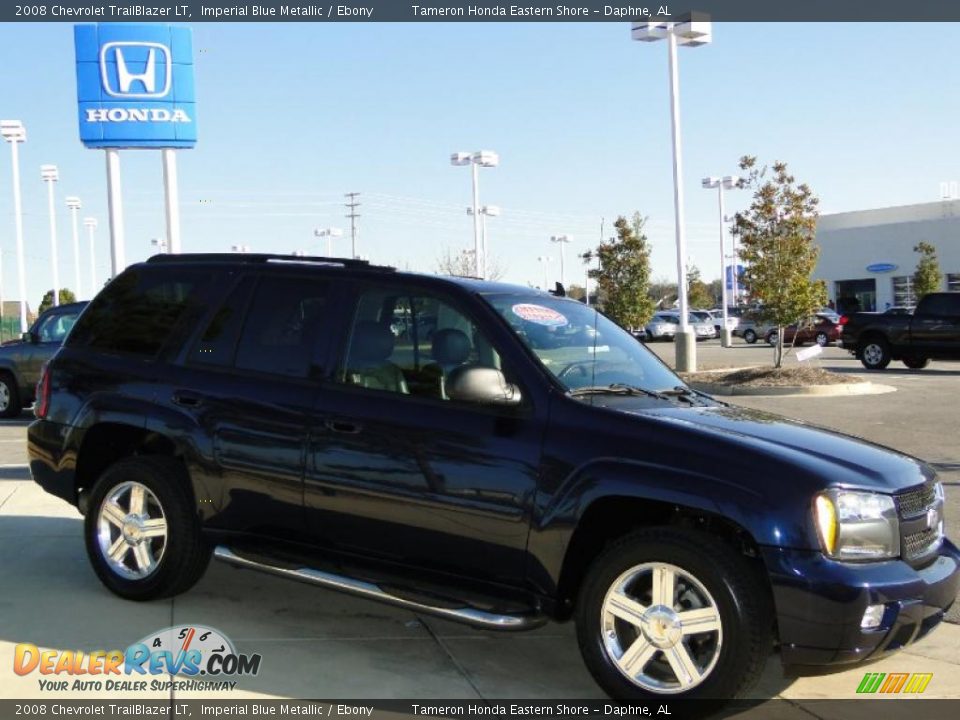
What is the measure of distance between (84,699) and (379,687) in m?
1.24

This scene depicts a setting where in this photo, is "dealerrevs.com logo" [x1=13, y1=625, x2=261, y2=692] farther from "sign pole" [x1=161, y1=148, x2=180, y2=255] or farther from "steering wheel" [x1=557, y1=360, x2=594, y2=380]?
"sign pole" [x1=161, y1=148, x2=180, y2=255]

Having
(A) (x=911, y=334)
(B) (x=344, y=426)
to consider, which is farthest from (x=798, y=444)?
(A) (x=911, y=334)

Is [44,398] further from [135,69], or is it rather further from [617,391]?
[135,69]

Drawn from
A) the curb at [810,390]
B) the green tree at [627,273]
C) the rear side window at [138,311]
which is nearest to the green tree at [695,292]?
the green tree at [627,273]

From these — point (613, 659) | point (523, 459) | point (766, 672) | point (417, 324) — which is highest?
point (417, 324)

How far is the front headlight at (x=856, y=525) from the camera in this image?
4039 mm

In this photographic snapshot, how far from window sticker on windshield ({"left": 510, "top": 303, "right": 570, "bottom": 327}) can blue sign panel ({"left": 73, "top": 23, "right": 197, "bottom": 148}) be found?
1375 centimetres

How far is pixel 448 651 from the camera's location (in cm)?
519

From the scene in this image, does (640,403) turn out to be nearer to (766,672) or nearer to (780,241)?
(766,672)

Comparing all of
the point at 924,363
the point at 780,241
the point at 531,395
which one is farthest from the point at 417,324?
the point at 924,363

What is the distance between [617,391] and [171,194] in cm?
1490

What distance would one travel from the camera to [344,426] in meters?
5.04

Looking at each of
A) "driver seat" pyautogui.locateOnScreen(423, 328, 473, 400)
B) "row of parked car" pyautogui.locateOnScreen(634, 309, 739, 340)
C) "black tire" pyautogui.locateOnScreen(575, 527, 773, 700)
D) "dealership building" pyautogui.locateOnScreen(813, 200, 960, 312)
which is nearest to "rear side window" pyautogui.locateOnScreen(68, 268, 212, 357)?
"driver seat" pyautogui.locateOnScreen(423, 328, 473, 400)

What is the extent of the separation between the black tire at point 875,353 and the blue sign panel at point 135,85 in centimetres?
1689
